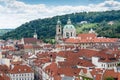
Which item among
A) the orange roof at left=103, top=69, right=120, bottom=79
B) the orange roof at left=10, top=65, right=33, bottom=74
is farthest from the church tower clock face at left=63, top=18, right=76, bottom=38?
the orange roof at left=103, top=69, right=120, bottom=79

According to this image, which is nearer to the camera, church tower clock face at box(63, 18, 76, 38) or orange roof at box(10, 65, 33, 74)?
orange roof at box(10, 65, 33, 74)

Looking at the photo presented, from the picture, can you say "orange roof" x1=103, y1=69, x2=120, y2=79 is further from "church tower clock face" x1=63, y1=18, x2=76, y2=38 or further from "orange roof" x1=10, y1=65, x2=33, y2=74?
"church tower clock face" x1=63, y1=18, x2=76, y2=38

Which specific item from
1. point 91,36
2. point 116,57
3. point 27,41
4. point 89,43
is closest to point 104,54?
point 116,57

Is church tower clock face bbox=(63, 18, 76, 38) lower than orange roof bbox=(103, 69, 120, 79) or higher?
lower

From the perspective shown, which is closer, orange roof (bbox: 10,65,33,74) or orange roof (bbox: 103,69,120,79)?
orange roof (bbox: 103,69,120,79)

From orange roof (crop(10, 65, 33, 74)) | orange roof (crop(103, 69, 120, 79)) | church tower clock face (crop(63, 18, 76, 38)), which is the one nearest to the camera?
orange roof (crop(103, 69, 120, 79))

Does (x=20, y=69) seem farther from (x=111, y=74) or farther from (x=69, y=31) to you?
(x=69, y=31)

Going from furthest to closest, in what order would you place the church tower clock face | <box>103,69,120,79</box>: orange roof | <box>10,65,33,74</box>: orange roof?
the church tower clock face → <box>10,65,33,74</box>: orange roof → <box>103,69,120,79</box>: orange roof

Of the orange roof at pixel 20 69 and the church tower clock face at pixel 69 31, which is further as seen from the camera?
the church tower clock face at pixel 69 31

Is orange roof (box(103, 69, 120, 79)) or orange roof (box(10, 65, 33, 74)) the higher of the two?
orange roof (box(103, 69, 120, 79))

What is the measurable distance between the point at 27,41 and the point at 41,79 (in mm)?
91027

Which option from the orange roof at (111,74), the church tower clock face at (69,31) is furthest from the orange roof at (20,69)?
the church tower clock face at (69,31)

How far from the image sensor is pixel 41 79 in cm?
8175

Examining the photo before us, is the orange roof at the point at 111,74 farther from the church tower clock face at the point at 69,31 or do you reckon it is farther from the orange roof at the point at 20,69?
the church tower clock face at the point at 69,31
